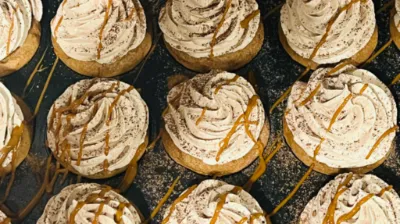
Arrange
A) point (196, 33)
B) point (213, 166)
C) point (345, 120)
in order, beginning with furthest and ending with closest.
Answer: point (196, 33) < point (213, 166) < point (345, 120)

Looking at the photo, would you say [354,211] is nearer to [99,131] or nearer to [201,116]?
[201,116]

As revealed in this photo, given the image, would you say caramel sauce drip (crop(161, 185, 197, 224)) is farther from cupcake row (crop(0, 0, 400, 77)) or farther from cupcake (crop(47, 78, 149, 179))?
cupcake row (crop(0, 0, 400, 77))

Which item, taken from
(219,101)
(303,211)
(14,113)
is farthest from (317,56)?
(14,113)

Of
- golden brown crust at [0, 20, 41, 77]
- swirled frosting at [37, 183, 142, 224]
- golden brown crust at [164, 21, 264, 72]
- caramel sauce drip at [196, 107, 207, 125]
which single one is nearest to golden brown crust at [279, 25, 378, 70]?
golden brown crust at [164, 21, 264, 72]

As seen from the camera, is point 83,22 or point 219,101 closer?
point 219,101

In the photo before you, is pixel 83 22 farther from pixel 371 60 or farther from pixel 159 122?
pixel 371 60

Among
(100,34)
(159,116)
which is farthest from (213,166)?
(100,34)

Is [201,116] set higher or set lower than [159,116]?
higher
